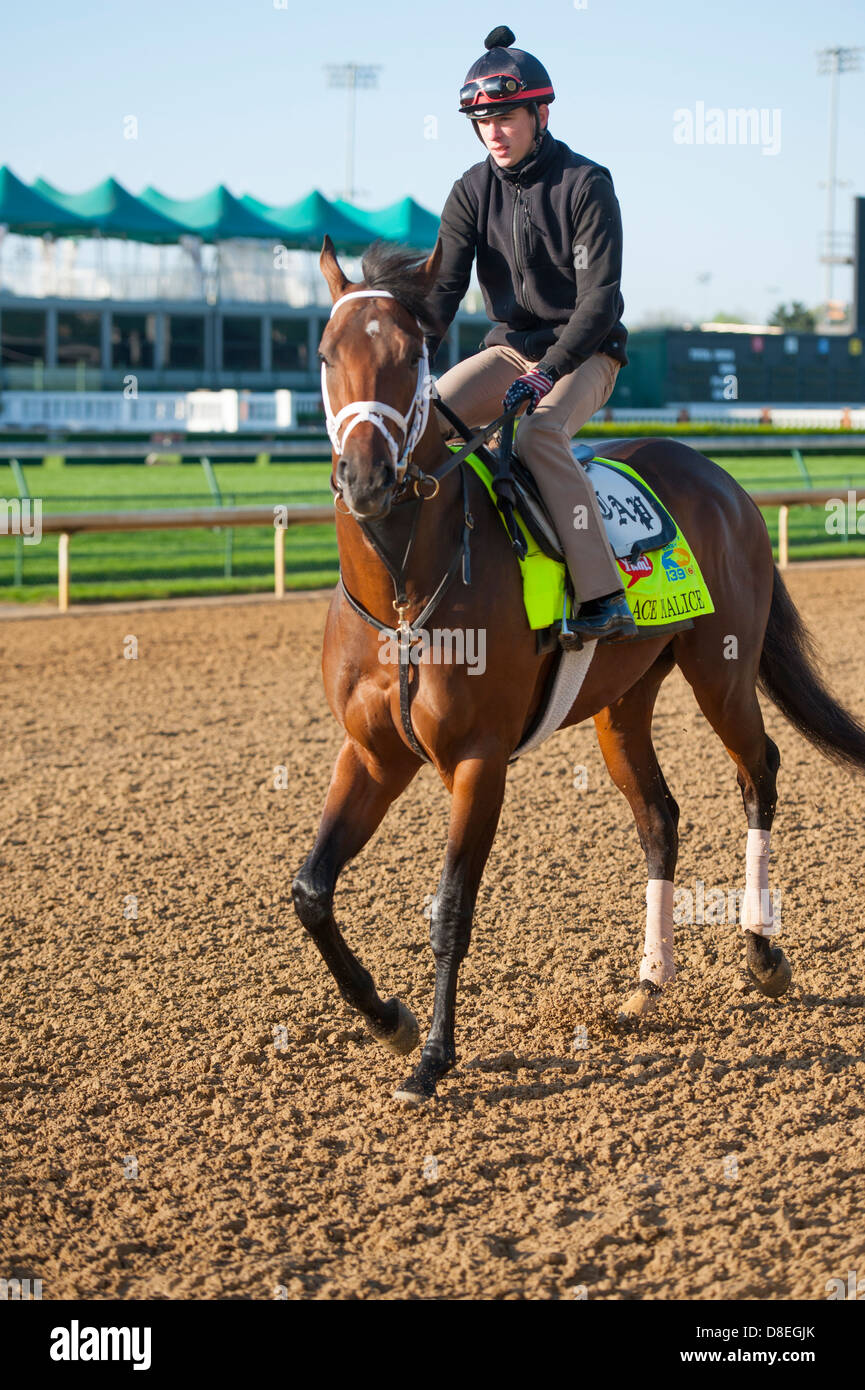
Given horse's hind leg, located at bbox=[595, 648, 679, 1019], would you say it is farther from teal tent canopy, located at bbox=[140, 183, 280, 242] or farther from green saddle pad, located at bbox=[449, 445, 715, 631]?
teal tent canopy, located at bbox=[140, 183, 280, 242]

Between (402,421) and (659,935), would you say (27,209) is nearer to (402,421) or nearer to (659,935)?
(659,935)

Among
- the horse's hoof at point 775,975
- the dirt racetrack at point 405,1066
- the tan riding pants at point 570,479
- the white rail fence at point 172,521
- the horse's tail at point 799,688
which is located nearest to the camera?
the dirt racetrack at point 405,1066

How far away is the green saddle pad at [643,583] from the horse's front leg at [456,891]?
1.69ft

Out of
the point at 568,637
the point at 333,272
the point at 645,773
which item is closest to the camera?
the point at 333,272

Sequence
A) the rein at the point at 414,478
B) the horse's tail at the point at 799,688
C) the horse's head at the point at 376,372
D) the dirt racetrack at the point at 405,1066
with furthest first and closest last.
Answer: the horse's tail at the point at 799,688
the rein at the point at 414,478
the horse's head at the point at 376,372
the dirt racetrack at the point at 405,1066

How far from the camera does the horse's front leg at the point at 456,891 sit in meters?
3.85

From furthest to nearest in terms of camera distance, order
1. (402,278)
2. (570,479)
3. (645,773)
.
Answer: (645,773)
(570,479)
(402,278)

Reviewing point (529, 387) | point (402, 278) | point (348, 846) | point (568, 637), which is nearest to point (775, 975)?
point (568, 637)

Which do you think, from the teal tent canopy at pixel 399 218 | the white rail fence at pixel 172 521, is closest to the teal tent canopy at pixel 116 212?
the teal tent canopy at pixel 399 218

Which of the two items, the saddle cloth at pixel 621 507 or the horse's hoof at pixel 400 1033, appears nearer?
the horse's hoof at pixel 400 1033

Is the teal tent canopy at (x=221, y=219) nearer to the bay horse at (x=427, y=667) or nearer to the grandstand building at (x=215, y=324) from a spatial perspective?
the grandstand building at (x=215, y=324)

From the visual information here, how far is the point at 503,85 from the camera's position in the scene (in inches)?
158

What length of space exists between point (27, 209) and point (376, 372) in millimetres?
44483

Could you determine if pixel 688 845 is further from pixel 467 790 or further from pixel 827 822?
pixel 467 790
